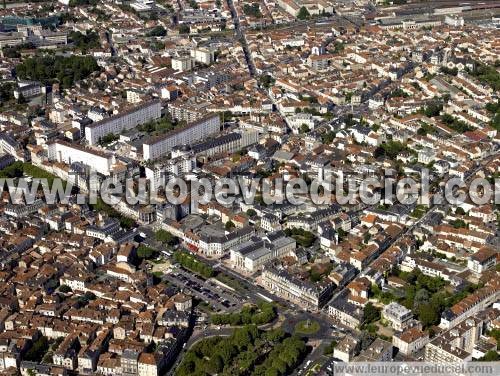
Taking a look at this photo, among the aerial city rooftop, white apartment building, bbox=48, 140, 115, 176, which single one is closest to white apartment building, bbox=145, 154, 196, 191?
the aerial city rooftop

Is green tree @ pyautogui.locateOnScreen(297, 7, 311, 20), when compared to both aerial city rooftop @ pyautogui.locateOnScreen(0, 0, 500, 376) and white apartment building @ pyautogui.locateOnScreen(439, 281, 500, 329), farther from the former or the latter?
white apartment building @ pyautogui.locateOnScreen(439, 281, 500, 329)

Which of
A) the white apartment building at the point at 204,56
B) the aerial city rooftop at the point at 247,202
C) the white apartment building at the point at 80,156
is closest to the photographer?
the aerial city rooftop at the point at 247,202

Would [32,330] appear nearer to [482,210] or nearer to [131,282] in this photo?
[131,282]

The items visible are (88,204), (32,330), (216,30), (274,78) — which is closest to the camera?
(32,330)

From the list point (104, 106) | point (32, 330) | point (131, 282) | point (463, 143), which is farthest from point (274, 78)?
point (32, 330)

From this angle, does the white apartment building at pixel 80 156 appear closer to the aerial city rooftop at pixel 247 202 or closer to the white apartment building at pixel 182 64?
the aerial city rooftop at pixel 247 202

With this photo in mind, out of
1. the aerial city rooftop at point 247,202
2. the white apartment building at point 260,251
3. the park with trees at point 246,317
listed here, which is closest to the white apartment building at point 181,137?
the aerial city rooftop at point 247,202

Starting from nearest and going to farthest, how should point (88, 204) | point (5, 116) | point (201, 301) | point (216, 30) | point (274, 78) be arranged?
point (201, 301) → point (88, 204) → point (5, 116) → point (274, 78) → point (216, 30)
